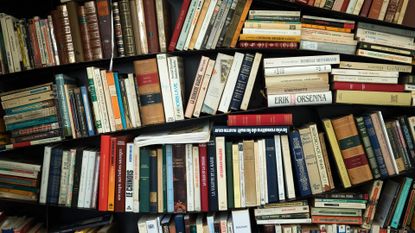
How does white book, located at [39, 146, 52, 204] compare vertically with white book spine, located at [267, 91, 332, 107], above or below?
below

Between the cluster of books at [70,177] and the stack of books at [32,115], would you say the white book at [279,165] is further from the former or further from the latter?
the stack of books at [32,115]

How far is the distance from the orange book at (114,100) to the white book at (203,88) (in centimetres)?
36

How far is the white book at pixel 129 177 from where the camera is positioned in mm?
1579

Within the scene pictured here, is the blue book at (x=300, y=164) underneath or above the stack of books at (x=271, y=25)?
underneath

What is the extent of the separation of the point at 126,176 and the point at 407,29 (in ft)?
4.95

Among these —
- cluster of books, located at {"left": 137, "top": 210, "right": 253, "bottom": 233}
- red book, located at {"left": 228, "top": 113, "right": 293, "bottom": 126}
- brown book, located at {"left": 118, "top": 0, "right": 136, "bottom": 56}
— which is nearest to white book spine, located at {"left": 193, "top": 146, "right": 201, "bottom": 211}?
cluster of books, located at {"left": 137, "top": 210, "right": 253, "bottom": 233}

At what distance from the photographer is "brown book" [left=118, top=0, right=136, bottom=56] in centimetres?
156

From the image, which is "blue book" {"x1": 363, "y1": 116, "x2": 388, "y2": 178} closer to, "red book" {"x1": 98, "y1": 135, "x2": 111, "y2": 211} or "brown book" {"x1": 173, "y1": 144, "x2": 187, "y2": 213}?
"brown book" {"x1": 173, "y1": 144, "x2": 187, "y2": 213}

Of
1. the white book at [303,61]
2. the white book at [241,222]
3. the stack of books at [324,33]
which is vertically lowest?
the white book at [241,222]

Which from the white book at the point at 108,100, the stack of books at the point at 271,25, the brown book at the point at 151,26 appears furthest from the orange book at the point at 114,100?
the stack of books at the point at 271,25

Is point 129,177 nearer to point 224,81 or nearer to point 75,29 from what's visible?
point 224,81

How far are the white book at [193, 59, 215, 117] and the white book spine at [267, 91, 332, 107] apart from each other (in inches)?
12.1

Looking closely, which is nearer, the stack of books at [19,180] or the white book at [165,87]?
the white book at [165,87]

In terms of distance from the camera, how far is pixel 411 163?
1578 millimetres
